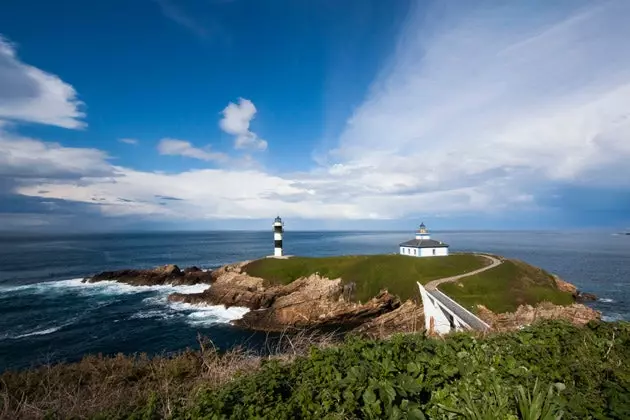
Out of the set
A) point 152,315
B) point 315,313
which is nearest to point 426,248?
point 315,313

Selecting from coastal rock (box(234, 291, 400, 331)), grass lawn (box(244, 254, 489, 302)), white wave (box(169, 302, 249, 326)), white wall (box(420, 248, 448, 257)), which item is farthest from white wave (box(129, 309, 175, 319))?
white wall (box(420, 248, 448, 257))

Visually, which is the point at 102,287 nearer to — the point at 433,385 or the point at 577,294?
the point at 433,385

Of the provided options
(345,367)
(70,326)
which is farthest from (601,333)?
(70,326)

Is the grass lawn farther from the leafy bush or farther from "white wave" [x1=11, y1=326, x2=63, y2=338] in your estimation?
the leafy bush

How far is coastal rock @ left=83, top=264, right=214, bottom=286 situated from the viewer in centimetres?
5712

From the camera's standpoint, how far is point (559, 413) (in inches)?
141

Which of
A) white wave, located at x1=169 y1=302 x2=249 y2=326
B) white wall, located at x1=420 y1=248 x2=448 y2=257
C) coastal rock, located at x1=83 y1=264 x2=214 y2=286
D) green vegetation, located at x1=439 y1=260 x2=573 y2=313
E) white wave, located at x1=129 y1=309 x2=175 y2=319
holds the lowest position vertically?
white wave, located at x1=169 y1=302 x2=249 y2=326

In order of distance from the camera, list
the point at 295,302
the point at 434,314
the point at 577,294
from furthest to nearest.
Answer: the point at 577,294 < the point at 295,302 < the point at 434,314

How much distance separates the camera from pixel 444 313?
27969mm

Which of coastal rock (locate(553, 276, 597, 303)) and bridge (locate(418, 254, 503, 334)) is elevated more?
bridge (locate(418, 254, 503, 334))

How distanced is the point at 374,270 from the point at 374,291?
5.12m

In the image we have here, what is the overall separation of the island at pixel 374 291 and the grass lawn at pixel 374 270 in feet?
0.42

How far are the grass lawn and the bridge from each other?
2794mm

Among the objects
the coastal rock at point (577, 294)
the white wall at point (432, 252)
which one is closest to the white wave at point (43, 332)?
the white wall at point (432, 252)
